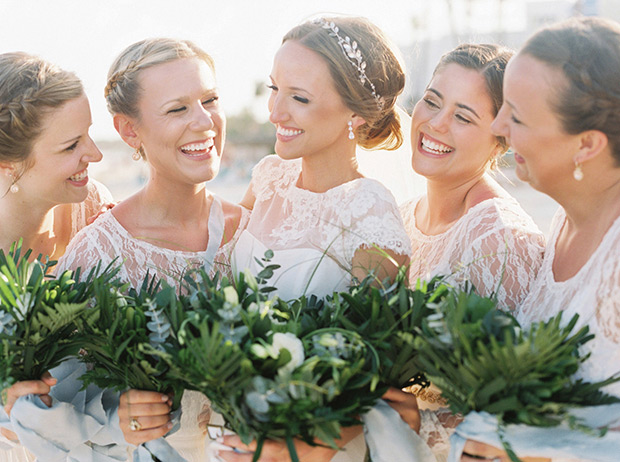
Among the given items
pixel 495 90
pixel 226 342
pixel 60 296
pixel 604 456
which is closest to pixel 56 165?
pixel 60 296

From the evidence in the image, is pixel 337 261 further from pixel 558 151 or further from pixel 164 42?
pixel 164 42

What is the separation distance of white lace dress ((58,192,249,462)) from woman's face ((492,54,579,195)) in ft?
4.84

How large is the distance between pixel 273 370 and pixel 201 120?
170 centimetres

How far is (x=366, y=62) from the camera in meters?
2.89

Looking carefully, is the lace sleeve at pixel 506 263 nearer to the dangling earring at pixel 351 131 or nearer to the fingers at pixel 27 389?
the dangling earring at pixel 351 131

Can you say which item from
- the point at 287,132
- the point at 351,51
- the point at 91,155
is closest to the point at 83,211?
the point at 91,155

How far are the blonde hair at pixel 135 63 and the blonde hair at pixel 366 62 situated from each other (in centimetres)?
64

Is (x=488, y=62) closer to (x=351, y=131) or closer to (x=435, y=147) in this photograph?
(x=435, y=147)

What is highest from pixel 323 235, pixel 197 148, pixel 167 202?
pixel 197 148

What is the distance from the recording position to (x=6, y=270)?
7.45 feet

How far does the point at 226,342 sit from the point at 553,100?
1.37m

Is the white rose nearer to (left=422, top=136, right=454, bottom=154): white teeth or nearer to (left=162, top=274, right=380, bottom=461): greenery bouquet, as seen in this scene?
(left=162, top=274, right=380, bottom=461): greenery bouquet

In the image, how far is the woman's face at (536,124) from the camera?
2.12m

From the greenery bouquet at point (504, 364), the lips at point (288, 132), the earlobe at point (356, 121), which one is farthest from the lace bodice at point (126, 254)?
the greenery bouquet at point (504, 364)
